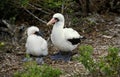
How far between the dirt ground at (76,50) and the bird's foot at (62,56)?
103 mm

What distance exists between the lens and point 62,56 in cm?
912

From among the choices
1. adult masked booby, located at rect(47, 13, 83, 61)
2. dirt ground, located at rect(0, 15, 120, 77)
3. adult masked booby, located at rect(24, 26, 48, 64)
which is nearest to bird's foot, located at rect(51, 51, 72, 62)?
adult masked booby, located at rect(47, 13, 83, 61)

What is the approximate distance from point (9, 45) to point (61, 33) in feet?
4.58

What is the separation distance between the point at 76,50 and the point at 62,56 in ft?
2.03

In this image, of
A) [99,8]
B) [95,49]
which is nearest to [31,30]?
[95,49]

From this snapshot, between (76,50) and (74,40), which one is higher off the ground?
(74,40)

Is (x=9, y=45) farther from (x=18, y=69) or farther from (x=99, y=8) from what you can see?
(x=99, y=8)

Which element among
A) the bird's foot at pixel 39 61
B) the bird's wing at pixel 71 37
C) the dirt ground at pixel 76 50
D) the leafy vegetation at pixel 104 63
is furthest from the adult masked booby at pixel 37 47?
the leafy vegetation at pixel 104 63

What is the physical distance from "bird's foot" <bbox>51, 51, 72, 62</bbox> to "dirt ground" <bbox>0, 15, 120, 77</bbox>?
0.10 metres

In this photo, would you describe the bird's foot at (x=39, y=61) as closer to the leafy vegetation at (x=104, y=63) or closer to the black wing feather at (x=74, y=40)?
the black wing feather at (x=74, y=40)

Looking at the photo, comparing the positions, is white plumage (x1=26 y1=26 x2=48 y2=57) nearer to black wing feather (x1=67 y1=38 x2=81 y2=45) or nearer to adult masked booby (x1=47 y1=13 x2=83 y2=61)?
adult masked booby (x1=47 y1=13 x2=83 y2=61)

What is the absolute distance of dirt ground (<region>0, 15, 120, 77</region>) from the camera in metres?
8.48

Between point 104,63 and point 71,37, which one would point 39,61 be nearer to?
point 71,37

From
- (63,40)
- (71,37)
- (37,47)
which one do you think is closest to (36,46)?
(37,47)
